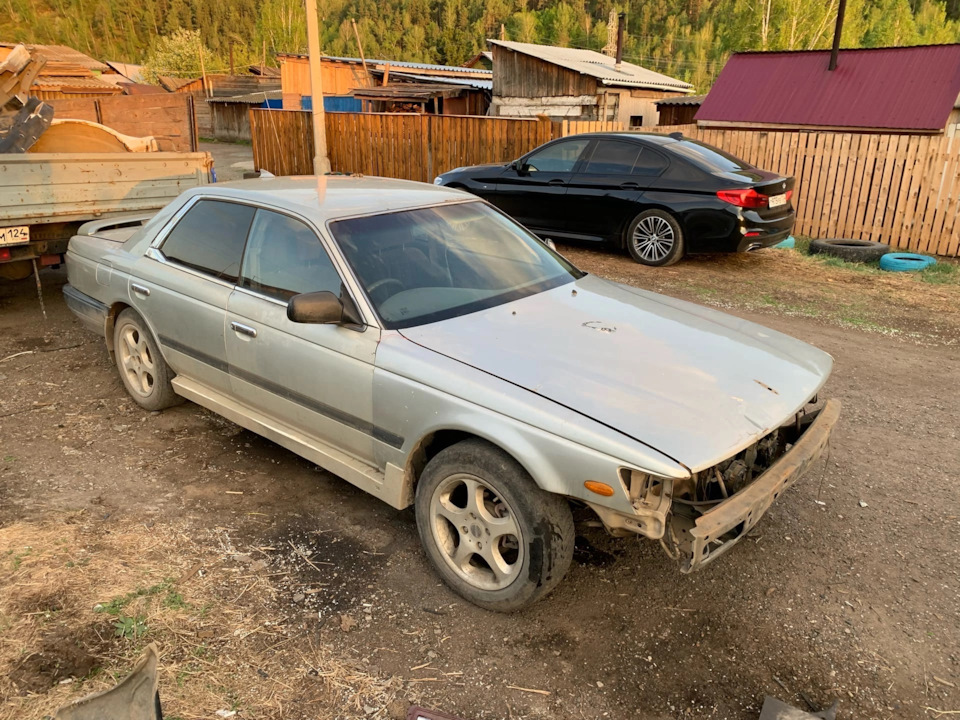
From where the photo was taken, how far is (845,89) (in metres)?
15.8

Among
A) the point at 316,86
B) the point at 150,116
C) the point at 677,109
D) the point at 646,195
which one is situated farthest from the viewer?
the point at 677,109

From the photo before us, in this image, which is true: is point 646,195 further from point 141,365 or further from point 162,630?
point 162,630

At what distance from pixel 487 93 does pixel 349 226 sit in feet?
105

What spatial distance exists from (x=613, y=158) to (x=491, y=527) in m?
7.67

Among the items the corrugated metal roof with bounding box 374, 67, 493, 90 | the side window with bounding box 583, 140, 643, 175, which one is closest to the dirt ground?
the side window with bounding box 583, 140, 643, 175

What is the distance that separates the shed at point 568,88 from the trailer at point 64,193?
22055 mm

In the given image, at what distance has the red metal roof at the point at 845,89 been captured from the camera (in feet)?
48.3

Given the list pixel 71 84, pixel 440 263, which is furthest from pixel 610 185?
pixel 71 84

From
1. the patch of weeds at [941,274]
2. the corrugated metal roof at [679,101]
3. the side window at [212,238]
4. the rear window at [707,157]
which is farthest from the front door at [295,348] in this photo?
the corrugated metal roof at [679,101]

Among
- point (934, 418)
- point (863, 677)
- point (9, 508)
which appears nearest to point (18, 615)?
point (9, 508)

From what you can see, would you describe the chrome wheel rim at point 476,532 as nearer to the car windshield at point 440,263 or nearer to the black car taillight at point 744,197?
the car windshield at point 440,263

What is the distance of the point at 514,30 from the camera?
299 feet

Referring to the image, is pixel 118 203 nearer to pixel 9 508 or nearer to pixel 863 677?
pixel 9 508

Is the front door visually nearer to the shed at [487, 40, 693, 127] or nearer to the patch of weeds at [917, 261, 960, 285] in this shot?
the patch of weeds at [917, 261, 960, 285]
